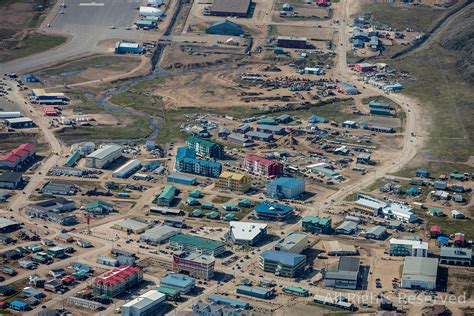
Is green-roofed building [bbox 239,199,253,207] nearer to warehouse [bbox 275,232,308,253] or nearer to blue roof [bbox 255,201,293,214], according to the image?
blue roof [bbox 255,201,293,214]

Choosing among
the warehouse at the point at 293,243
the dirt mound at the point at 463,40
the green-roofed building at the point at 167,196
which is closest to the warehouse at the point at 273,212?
the warehouse at the point at 293,243

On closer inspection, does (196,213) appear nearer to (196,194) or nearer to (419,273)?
(196,194)

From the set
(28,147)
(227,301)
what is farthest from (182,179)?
(227,301)

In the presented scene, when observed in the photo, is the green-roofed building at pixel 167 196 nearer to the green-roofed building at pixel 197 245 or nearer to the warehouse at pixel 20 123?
the green-roofed building at pixel 197 245

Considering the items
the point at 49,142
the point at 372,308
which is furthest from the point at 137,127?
the point at 372,308

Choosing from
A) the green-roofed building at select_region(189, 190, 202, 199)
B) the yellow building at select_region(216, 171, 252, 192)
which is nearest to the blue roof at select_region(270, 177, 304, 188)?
the yellow building at select_region(216, 171, 252, 192)

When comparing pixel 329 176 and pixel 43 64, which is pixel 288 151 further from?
pixel 43 64
